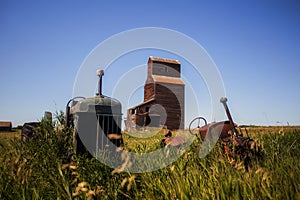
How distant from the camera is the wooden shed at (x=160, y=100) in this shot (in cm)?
2748

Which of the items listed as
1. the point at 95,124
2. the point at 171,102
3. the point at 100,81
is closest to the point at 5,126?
the point at 171,102

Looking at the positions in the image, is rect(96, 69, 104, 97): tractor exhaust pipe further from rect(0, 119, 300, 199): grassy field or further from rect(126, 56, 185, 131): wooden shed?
rect(126, 56, 185, 131): wooden shed

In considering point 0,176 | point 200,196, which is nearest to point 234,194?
point 200,196

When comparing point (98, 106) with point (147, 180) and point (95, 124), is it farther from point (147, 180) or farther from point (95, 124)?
point (147, 180)

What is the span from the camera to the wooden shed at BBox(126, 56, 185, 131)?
2748 centimetres

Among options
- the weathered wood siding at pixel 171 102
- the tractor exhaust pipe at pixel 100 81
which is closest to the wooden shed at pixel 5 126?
the weathered wood siding at pixel 171 102

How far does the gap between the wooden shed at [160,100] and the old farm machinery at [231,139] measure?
19579mm

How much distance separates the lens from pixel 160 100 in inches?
1118

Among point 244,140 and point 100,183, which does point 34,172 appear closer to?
point 100,183

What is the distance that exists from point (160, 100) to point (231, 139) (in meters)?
23.4

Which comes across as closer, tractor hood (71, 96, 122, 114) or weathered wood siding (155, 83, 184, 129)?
tractor hood (71, 96, 122, 114)

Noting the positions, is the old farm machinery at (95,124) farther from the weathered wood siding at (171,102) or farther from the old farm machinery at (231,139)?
the weathered wood siding at (171,102)

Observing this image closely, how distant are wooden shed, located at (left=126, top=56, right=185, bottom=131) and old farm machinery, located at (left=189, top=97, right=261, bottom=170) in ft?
64.2

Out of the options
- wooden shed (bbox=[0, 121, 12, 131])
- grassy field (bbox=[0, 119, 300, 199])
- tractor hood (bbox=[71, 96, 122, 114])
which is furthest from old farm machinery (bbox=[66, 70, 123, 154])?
wooden shed (bbox=[0, 121, 12, 131])
